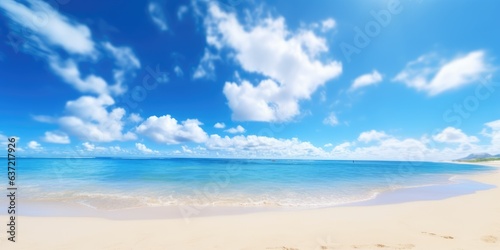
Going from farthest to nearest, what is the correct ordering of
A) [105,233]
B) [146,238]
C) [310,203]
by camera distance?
[310,203], [105,233], [146,238]

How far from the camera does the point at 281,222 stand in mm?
9234

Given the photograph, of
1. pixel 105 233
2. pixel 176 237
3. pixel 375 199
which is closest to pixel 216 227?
pixel 176 237

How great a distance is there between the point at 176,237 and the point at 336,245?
548 centimetres

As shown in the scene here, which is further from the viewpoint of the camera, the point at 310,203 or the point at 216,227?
the point at 310,203

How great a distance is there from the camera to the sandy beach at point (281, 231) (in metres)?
6.91

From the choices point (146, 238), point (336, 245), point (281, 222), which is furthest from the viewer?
point (281, 222)

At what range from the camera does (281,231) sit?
318 inches

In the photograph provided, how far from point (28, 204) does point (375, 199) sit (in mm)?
21991

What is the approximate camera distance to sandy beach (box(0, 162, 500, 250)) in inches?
272

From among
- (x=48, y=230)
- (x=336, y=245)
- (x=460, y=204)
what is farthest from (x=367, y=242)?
(x=48, y=230)

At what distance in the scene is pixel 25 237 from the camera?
25.2ft

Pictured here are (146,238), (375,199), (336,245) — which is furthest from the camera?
(375,199)

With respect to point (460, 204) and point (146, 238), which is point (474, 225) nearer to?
point (460, 204)

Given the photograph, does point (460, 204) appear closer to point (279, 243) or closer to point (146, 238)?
point (279, 243)
